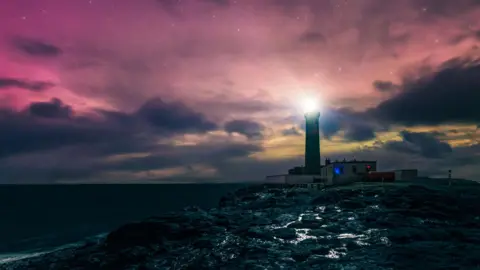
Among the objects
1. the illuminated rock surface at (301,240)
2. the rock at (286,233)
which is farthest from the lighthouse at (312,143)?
the rock at (286,233)

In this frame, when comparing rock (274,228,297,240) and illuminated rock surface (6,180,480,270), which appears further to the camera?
rock (274,228,297,240)

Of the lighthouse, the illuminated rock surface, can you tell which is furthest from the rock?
the lighthouse

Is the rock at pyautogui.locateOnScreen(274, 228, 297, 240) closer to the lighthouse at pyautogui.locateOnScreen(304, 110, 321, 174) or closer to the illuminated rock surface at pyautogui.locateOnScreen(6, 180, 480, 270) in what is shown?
the illuminated rock surface at pyautogui.locateOnScreen(6, 180, 480, 270)

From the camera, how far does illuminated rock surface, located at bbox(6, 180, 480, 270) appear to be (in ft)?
71.4

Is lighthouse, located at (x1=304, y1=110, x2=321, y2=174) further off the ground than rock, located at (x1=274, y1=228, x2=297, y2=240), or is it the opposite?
lighthouse, located at (x1=304, y1=110, x2=321, y2=174)

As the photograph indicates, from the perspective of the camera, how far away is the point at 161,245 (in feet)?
86.7

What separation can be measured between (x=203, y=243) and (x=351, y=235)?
10760 millimetres

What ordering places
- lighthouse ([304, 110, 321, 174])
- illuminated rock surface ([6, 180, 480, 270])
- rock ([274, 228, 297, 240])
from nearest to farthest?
illuminated rock surface ([6, 180, 480, 270])
rock ([274, 228, 297, 240])
lighthouse ([304, 110, 321, 174])

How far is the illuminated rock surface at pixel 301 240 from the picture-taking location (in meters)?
21.8

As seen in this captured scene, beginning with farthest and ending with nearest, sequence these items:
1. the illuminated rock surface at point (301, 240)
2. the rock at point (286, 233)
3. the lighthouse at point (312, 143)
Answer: the lighthouse at point (312, 143) → the rock at point (286, 233) → the illuminated rock surface at point (301, 240)

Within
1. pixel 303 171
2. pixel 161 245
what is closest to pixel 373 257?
pixel 161 245

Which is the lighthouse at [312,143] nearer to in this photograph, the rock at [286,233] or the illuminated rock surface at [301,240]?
the illuminated rock surface at [301,240]

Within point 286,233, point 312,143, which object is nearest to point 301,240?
point 286,233

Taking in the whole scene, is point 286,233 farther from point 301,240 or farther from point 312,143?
point 312,143
